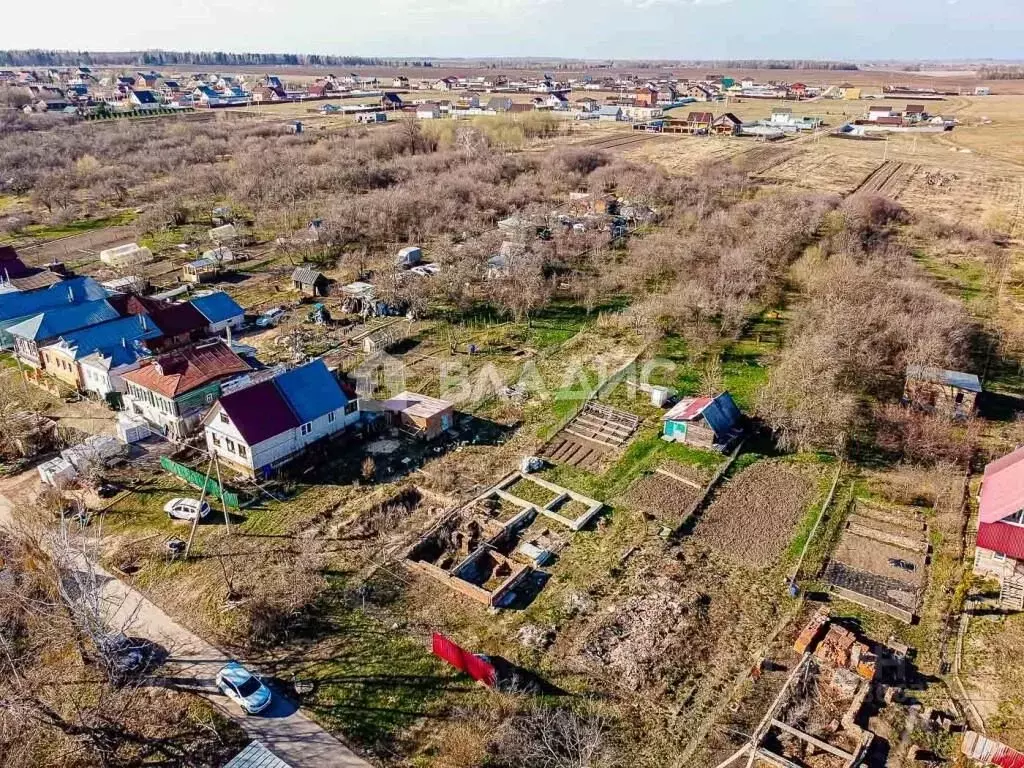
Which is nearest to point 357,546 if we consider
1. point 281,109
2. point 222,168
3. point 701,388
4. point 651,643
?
point 651,643

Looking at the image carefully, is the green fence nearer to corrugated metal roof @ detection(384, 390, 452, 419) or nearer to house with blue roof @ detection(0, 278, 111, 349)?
corrugated metal roof @ detection(384, 390, 452, 419)

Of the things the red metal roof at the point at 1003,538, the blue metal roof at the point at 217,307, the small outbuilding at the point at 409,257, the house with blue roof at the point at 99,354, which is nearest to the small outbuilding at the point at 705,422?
the red metal roof at the point at 1003,538

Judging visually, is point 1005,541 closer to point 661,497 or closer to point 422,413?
point 661,497

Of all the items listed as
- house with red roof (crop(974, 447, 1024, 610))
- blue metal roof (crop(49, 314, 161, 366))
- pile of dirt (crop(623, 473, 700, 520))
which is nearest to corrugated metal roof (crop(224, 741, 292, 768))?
pile of dirt (crop(623, 473, 700, 520))

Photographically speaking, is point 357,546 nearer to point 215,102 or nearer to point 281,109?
point 281,109

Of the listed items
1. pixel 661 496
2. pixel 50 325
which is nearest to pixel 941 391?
pixel 661 496

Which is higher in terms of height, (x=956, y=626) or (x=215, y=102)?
(x=215, y=102)
